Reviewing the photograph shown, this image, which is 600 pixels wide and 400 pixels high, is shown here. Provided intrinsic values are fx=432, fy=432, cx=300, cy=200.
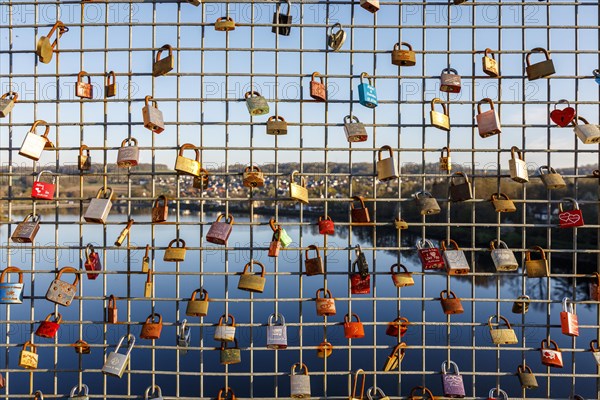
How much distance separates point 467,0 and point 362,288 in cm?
189

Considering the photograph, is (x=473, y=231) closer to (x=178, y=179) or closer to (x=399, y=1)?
(x=399, y=1)

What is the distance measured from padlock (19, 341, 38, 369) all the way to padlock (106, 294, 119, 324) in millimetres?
494

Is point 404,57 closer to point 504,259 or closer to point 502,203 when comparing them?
point 502,203

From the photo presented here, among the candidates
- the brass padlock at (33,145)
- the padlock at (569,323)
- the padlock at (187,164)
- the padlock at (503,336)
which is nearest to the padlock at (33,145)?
the brass padlock at (33,145)

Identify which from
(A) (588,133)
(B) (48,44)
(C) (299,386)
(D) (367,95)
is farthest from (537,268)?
(B) (48,44)

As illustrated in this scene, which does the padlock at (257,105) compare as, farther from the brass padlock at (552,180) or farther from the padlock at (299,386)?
the brass padlock at (552,180)

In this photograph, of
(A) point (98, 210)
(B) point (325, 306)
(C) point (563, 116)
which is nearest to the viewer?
(A) point (98, 210)

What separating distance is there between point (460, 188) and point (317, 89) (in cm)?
102

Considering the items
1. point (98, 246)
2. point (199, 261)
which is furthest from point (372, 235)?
point (98, 246)

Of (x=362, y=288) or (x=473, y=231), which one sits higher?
(x=473, y=231)

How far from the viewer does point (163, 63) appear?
101 inches

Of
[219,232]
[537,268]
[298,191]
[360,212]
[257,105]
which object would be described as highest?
[257,105]

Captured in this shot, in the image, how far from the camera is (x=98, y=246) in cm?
260

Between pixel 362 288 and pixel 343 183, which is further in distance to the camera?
pixel 343 183
